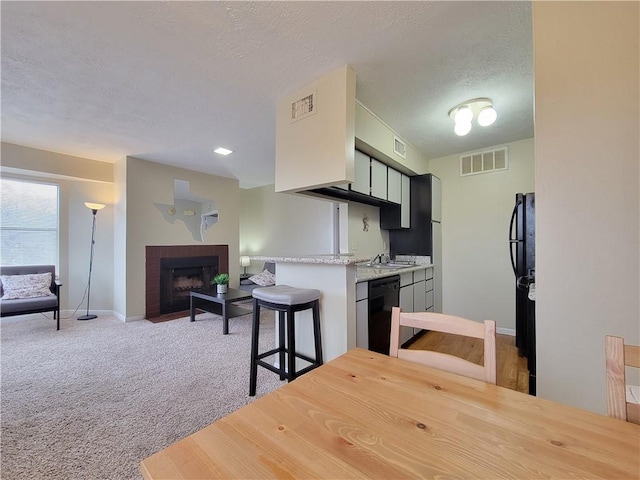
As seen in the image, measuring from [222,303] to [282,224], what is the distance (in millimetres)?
2479

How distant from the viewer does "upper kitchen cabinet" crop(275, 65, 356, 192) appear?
6.47 ft

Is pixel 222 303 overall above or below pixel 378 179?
below

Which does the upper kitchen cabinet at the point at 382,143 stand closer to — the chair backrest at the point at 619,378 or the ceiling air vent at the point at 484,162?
the ceiling air vent at the point at 484,162

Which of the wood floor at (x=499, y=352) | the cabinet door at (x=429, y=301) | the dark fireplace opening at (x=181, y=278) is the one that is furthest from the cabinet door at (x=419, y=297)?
the dark fireplace opening at (x=181, y=278)

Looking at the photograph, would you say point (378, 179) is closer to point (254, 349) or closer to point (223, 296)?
point (254, 349)

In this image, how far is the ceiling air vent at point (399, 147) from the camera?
3100 mm

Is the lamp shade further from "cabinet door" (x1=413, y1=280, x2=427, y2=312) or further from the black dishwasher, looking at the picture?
"cabinet door" (x1=413, y1=280, x2=427, y2=312)

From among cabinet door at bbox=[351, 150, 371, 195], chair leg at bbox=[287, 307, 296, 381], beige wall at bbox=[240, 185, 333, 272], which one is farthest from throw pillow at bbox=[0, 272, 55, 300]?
cabinet door at bbox=[351, 150, 371, 195]

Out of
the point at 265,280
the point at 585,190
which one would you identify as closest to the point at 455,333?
the point at 585,190

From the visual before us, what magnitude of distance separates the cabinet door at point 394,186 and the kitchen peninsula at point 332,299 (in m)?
1.58

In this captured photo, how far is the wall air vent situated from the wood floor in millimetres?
2662

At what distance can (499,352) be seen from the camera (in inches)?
116

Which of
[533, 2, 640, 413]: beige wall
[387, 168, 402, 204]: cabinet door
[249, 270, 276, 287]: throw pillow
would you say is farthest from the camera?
[249, 270, 276, 287]: throw pillow

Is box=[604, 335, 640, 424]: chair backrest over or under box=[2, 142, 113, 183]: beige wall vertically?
under
